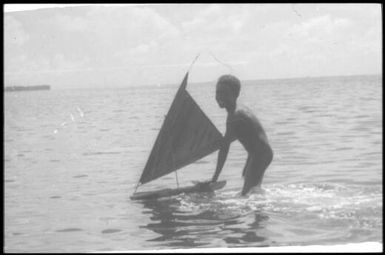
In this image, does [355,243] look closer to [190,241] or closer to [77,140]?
[190,241]

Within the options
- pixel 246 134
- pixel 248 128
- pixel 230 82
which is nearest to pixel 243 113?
pixel 248 128

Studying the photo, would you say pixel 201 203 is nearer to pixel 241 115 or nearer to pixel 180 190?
pixel 180 190

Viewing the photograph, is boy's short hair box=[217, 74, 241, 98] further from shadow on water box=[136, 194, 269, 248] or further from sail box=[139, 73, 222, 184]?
shadow on water box=[136, 194, 269, 248]

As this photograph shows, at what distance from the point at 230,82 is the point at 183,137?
146 centimetres

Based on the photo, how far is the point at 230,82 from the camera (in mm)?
9703

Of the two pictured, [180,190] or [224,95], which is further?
[180,190]

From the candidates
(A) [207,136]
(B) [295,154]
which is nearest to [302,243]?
(A) [207,136]

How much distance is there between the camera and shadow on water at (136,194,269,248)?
27.9ft

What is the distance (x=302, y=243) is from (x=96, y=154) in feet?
38.0

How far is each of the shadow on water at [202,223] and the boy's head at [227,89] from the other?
5.49 ft

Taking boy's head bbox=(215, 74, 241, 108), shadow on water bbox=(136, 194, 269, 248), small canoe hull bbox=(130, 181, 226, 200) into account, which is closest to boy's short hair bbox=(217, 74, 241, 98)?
boy's head bbox=(215, 74, 241, 108)

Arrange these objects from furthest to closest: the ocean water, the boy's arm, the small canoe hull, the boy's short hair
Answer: the small canoe hull < the boy's arm < the boy's short hair < the ocean water

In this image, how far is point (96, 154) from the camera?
19.0m

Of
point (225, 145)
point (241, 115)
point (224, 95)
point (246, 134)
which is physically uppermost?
point (224, 95)
